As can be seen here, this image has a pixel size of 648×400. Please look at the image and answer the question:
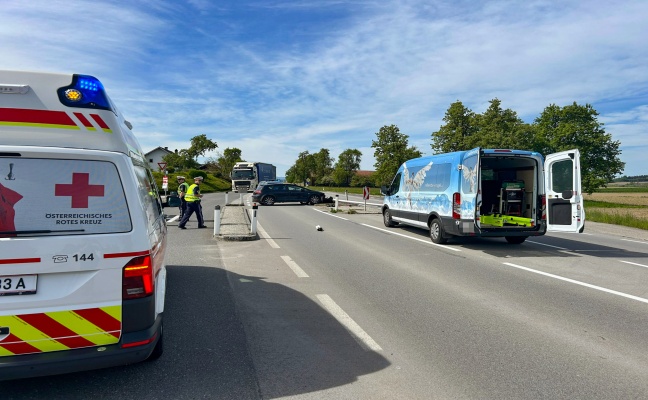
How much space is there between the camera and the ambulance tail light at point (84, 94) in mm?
3168

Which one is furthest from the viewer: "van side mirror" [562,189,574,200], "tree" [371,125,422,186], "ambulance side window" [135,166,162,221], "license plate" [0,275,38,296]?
"tree" [371,125,422,186]

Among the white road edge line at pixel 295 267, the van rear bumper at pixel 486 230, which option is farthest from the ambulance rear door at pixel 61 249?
the van rear bumper at pixel 486 230

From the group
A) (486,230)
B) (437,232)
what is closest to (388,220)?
(437,232)

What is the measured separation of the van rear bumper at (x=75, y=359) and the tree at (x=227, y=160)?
81.0m

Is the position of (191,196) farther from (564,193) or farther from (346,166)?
(346,166)

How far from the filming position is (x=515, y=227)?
33.5 feet

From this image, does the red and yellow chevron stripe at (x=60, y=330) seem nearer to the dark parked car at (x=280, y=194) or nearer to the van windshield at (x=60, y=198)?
the van windshield at (x=60, y=198)

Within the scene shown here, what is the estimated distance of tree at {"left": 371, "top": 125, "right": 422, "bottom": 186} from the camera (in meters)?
56.8

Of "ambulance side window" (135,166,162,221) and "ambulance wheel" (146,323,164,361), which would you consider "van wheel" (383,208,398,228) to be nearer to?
"ambulance side window" (135,166,162,221)

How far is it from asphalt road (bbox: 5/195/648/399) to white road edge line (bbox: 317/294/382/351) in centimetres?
2

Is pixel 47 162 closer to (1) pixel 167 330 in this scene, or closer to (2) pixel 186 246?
(1) pixel 167 330

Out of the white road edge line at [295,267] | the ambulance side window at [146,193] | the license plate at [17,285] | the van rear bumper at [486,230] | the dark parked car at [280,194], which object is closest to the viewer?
the license plate at [17,285]

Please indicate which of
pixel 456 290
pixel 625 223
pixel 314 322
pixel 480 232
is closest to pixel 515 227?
pixel 480 232

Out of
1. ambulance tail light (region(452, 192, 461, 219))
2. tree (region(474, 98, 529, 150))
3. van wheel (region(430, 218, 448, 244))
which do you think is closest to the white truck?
tree (region(474, 98, 529, 150))
